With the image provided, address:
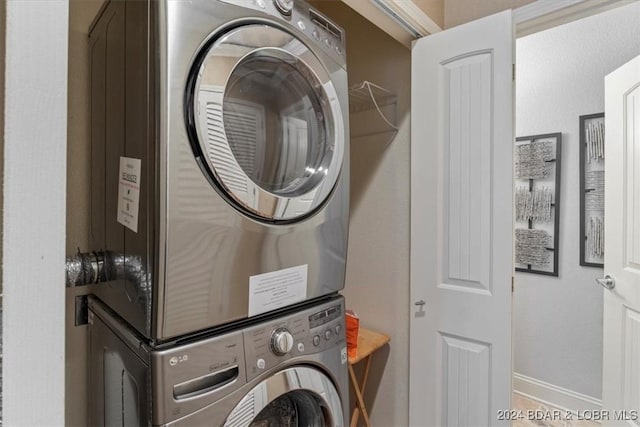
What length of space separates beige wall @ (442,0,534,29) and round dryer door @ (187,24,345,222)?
99 cm

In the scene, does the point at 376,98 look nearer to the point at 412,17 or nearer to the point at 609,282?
the point at 412,17

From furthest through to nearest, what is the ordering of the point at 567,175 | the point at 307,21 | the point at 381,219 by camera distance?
1. the point at 567,175
2. the point at 381,219
3. the point at 307,21

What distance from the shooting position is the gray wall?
229cm

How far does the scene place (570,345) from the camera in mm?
2404

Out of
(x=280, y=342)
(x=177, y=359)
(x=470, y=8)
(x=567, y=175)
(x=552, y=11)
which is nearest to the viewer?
(x=177, y=359)

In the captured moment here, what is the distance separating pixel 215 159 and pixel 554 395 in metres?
2.91

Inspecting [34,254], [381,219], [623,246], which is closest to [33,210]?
[34,254]

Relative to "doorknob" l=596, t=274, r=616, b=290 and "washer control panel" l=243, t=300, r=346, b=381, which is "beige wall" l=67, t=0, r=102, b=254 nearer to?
"washer control panel" l=243, t=300, r=346, b=381

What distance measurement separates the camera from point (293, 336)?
0.97m

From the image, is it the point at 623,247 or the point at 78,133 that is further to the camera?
the point at 623,247

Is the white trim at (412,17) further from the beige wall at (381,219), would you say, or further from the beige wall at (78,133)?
the beige wall at (78,133)

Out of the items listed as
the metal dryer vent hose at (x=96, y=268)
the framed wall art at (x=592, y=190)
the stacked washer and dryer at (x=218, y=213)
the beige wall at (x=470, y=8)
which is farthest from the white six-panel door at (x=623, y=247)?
the metal dryer vent hose at (x=96, y=268)

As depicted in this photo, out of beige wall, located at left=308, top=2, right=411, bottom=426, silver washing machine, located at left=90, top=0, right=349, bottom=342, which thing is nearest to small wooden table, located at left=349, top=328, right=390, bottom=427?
beige wall, located at left=308, top=2, right=411, bottom=426

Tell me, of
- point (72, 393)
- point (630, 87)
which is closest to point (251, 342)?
point (72, 393)
